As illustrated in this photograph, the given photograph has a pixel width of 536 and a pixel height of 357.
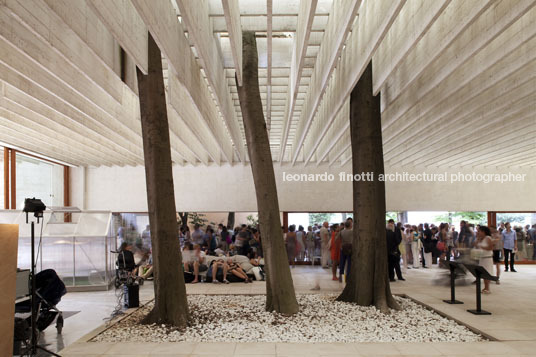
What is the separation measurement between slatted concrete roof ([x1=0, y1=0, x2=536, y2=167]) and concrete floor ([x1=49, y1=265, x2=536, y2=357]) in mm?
4136

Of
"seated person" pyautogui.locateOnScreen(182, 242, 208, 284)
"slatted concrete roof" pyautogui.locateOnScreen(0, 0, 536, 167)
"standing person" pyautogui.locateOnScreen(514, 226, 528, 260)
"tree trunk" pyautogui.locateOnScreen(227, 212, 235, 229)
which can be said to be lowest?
"standing person" pyautogui.locateOnScreen(514, 226, 528, 260)

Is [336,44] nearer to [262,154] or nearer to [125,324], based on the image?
[262,154]

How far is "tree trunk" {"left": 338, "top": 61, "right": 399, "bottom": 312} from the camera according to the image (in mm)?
8570

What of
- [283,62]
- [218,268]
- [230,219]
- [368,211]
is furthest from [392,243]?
[230,219]

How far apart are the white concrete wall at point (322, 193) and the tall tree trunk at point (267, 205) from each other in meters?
11.3

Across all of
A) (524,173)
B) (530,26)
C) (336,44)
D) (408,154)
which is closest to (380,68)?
(336,44)

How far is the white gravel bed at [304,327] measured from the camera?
6582 mm

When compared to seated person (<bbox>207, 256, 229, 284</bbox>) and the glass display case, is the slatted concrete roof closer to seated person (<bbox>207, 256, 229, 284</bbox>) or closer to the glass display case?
the glass display case

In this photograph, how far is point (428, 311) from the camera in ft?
27.6

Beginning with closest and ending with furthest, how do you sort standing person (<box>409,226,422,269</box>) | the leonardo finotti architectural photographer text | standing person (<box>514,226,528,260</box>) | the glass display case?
the glass display case < standing person (<box>409,226,422,269</box>) < standing person (<box>514,226,528,260</box>) < the leonardo finotti architectural photographer text

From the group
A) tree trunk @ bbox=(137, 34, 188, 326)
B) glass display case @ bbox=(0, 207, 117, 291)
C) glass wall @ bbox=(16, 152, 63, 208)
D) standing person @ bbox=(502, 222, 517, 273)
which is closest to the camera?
tree trunk @ bbox=(137, 34, 188, 326)

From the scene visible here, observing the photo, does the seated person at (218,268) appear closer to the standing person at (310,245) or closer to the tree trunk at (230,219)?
the standing person at (310,245)

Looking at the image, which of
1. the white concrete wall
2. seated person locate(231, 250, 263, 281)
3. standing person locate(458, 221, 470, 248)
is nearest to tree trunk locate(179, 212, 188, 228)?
the white concrete wall

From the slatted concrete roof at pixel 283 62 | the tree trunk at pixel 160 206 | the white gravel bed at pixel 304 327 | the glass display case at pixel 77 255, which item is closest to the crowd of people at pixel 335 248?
the glass display case at pixel 77 255
